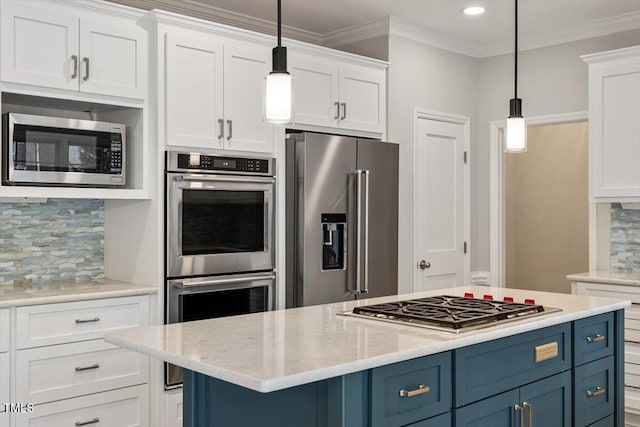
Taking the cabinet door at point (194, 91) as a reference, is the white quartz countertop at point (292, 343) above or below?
below

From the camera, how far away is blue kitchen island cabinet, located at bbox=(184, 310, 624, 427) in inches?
73.6

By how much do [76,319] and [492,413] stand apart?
6.35 feet

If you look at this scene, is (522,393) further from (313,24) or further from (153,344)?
(313,24)

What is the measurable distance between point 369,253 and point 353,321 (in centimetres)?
187

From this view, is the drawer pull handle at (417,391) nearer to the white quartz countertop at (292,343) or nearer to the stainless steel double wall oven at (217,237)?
the white quartz countertop at (292,343)

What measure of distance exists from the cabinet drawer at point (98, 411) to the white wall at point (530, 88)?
3.11m

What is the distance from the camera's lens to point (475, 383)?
7.41 ft

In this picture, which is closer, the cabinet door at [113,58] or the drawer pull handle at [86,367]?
the drawer pull handle at [86,367]

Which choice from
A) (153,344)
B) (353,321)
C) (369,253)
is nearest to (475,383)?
(353,321)

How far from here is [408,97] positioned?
4887 millimetres

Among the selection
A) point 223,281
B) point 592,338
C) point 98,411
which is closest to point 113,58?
point 223,281

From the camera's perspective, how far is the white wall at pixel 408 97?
4.78 metres

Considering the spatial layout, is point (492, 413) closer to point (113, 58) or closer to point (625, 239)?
point (113, 58)

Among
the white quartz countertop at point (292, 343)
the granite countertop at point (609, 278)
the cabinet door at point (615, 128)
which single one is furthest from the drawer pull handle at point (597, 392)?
the cabinet door at point (615, 128)
